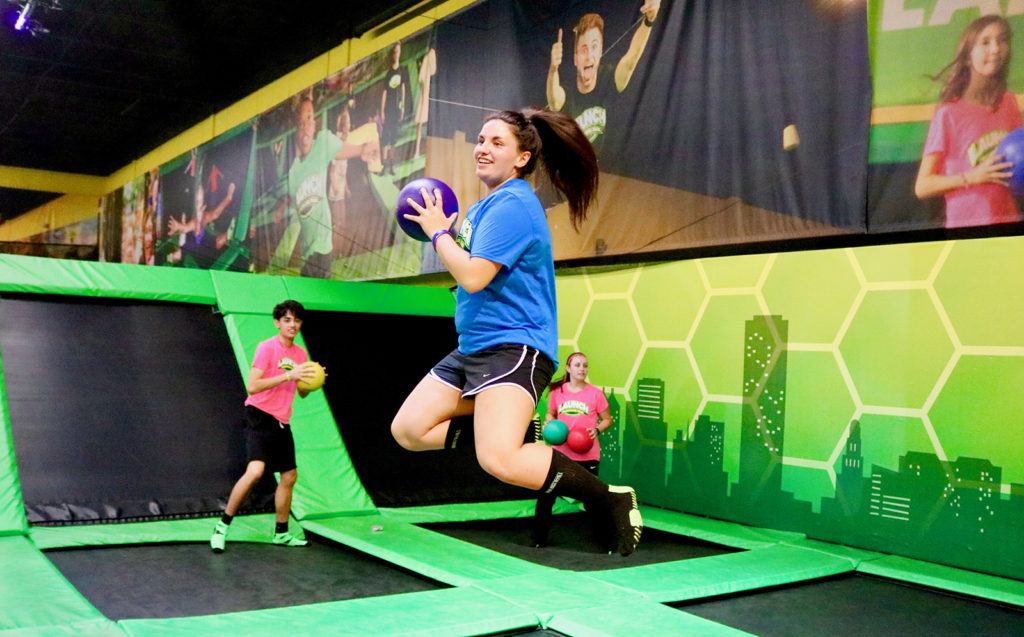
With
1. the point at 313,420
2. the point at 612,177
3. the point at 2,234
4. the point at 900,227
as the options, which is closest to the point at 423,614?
the point at 313,420

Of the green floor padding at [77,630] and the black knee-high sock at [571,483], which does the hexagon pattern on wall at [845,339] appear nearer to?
the black knee-high sock at [571,483]

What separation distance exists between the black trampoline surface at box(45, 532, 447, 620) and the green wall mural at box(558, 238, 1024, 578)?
2.08 metres

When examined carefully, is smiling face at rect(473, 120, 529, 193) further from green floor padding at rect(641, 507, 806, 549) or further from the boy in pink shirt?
green floor padding at rect(641, 507, 806, 549)

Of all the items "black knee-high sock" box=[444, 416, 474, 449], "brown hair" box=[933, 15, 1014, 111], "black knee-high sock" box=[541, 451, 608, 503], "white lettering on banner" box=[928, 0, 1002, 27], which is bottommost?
"black knee-high sock" box=[541, 451, 608, 503]

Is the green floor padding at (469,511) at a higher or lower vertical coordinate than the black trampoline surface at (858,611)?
lower

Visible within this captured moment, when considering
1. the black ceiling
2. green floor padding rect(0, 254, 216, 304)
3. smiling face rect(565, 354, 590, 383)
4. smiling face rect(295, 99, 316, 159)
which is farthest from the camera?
smiling face rect(295, 99, 316, 159)

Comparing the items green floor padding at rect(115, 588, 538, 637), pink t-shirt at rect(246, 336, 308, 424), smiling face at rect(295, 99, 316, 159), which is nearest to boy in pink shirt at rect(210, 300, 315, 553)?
pink t-shirt at rect(246, 336, 308, 424)

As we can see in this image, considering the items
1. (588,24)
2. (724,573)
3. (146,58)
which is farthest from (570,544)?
(146,58)

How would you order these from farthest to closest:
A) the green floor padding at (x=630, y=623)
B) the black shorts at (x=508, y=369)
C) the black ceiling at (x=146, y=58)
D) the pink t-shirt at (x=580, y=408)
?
the black ceiling at (x=146, y=58) → the pink t-shirt at (x=580, y=408) → the green floor padding at (x=630, y=623) → the black shorts at (x=508, y=369)

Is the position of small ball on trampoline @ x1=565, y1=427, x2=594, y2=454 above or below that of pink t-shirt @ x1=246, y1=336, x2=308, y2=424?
below

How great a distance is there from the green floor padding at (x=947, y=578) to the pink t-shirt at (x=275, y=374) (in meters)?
2.66

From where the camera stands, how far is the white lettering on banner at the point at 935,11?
3326 millimetres

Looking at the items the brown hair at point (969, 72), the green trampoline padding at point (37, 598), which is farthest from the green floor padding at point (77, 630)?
the brown hair at point (969, 72)

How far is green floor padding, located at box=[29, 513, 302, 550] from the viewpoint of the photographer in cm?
354
